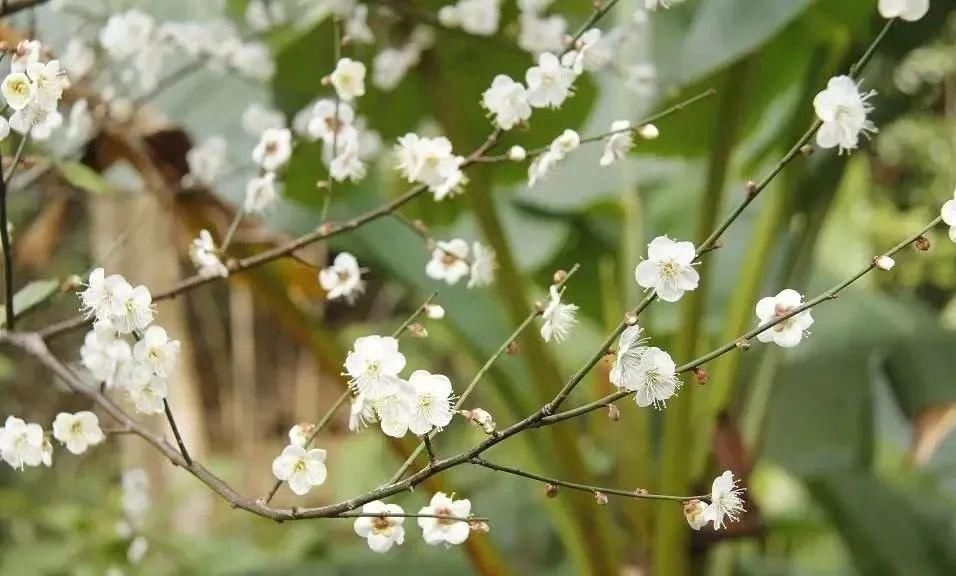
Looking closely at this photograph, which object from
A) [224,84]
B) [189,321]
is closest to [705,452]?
[224,84]

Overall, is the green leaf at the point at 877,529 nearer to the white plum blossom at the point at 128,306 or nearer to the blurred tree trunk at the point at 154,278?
the white plum blossom at the point at 128,306

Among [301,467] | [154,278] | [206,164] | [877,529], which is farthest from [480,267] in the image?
[154,278]

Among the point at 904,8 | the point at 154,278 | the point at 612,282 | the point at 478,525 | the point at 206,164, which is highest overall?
the point at 154,278

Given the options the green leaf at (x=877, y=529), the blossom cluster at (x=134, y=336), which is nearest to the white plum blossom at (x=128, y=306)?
the blossom cluster at (x=134, y=336)

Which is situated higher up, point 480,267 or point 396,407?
point 480,267

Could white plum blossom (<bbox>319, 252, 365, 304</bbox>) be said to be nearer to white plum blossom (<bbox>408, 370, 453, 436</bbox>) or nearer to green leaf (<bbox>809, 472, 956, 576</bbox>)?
white plum blossom (<bbox>408, 370, 453, 436</bbox>)

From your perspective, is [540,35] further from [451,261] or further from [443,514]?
[443,514]
